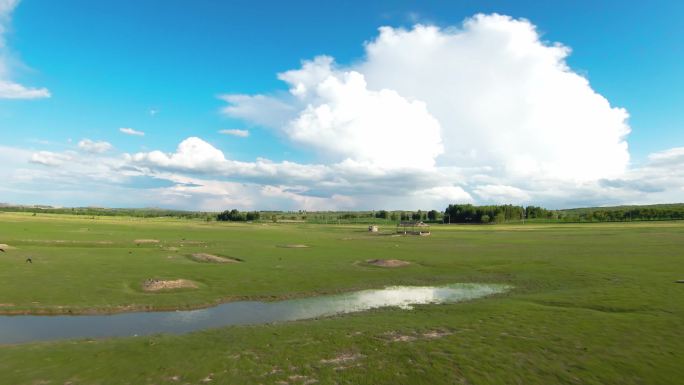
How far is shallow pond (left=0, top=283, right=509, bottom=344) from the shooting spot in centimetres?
2273

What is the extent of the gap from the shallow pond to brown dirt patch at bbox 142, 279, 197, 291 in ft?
20.1

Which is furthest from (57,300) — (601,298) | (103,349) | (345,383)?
(601,298)

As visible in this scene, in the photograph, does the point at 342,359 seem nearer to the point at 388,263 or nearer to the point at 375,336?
the point at 375,336

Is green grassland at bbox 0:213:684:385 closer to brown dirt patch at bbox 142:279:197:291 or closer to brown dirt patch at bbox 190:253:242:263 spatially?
brown dirt patch at bbox 142:279:197:291

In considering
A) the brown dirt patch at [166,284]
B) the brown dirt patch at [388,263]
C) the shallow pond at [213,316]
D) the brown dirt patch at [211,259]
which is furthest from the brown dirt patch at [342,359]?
the brown dirt patch at [211,259]

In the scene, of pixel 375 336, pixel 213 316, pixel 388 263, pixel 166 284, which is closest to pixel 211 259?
pixel 166 284

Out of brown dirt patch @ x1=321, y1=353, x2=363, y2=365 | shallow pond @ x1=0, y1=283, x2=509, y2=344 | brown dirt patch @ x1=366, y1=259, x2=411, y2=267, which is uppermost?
brown dirt patch @ x1=321, y1=353, x2=363, y2=365

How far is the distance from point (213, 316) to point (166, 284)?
32.5ft

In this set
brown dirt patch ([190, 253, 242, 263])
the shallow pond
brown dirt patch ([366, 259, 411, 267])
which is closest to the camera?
the shallow pond

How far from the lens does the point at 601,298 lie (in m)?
28.7

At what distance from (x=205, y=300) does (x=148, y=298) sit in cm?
438

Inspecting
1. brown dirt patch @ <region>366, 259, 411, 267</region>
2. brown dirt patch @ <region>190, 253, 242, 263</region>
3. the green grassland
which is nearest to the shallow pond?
the green grassland

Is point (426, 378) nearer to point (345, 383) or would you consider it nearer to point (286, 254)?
point (345, 383)

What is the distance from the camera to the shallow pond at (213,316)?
74.6 feet
